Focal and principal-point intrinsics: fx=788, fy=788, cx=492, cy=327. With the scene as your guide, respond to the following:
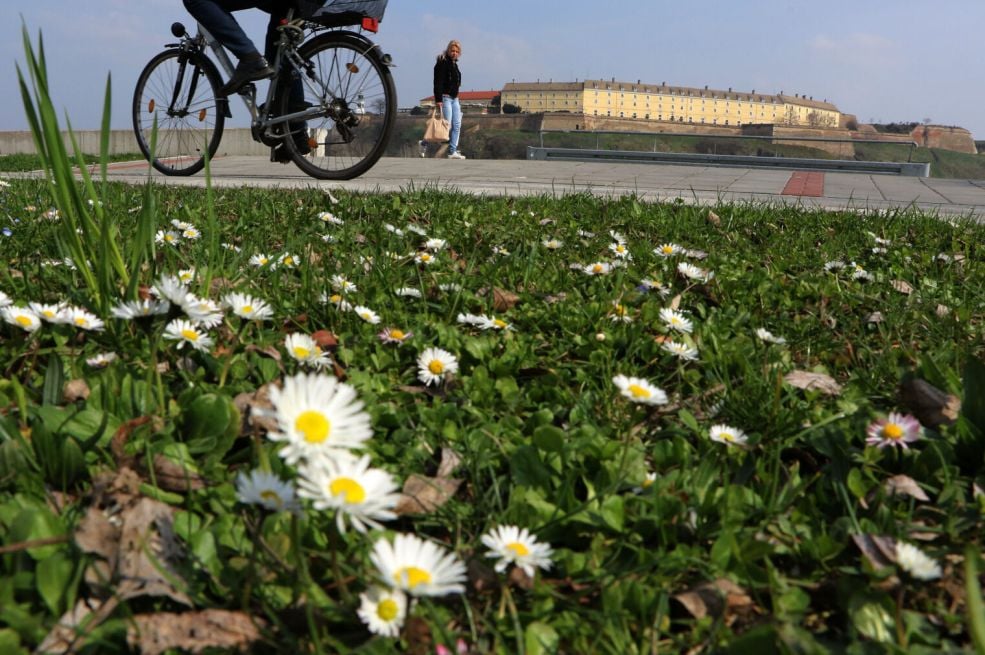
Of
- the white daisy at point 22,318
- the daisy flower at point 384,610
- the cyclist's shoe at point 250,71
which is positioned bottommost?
the daisy flower at point 384,610

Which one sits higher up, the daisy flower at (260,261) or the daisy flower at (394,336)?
the daisy flower at (260,261)

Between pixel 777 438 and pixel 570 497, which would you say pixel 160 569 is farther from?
pixel 777 438

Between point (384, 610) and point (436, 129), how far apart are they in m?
13.2

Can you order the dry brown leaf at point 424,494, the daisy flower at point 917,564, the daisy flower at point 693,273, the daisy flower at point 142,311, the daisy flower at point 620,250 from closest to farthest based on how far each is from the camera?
the daisy flower at point 917,564 → the dry brown leaf at point 424,494 → the daisy flower at point 142,311 → the daisy flower at point 693,273 → the daisy flower at point 620,250

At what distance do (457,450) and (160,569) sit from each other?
533mm

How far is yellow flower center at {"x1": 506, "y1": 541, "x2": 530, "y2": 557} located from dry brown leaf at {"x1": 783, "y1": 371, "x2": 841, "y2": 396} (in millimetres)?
784

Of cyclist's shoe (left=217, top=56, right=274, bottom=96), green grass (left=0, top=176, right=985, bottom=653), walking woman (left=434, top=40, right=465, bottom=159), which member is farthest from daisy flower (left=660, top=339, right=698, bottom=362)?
walking woman (left=434, top=40, right=465, bottom=159)

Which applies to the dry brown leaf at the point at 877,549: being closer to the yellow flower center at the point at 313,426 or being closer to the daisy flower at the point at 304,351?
the yellow flower center at the point at 313,426

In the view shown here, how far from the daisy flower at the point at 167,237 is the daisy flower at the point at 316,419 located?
1.73 m

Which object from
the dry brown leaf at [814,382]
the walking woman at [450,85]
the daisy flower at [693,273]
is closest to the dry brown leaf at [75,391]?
the dry brown leaf at [814,382]

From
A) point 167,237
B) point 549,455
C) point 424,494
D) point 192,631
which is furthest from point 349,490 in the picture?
point 167,237

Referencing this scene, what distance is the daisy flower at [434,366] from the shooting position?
4.97 feet

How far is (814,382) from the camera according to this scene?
1.54m

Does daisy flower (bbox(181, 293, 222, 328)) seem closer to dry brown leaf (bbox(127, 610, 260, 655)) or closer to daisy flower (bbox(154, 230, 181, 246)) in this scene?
dry brown leaf (bbox(127, 610, 260, 655))
